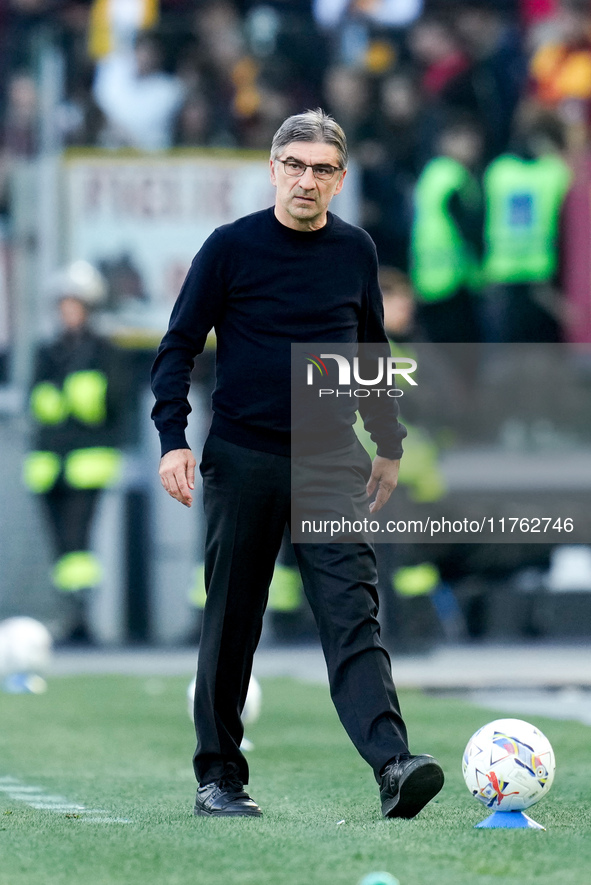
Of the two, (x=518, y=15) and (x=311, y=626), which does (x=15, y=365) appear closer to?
(x=311, y=626)

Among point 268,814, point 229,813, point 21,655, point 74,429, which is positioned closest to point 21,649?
point 21,655

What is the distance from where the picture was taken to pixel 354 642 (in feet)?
15.8

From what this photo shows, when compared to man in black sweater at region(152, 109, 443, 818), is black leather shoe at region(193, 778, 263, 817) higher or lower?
lower

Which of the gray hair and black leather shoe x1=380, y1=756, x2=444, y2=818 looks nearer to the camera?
black leather shoe x1=380, y1=756, x2=444, y2=818

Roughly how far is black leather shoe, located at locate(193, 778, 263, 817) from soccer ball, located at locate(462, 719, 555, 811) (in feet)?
2.03

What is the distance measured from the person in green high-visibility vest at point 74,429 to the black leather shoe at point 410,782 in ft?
22.3

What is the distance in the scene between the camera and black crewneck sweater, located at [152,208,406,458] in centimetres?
484

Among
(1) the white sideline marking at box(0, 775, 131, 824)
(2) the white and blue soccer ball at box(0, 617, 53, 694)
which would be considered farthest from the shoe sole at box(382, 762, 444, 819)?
(2) the white and blue soccer ball at box(0, 617, 53, 694)

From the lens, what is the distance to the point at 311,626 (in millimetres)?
11711

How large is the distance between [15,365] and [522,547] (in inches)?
148

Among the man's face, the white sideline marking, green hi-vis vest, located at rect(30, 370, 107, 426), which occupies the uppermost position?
the man's face

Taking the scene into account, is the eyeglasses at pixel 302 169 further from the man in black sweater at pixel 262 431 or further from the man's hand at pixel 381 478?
the man's hand at pixel 381 478

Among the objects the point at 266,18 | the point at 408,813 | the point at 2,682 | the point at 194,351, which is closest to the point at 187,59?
the point at 266,18

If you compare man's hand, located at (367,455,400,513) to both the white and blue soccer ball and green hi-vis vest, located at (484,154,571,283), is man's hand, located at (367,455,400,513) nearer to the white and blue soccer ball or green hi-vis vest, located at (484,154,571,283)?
the white and blue soccer ball
